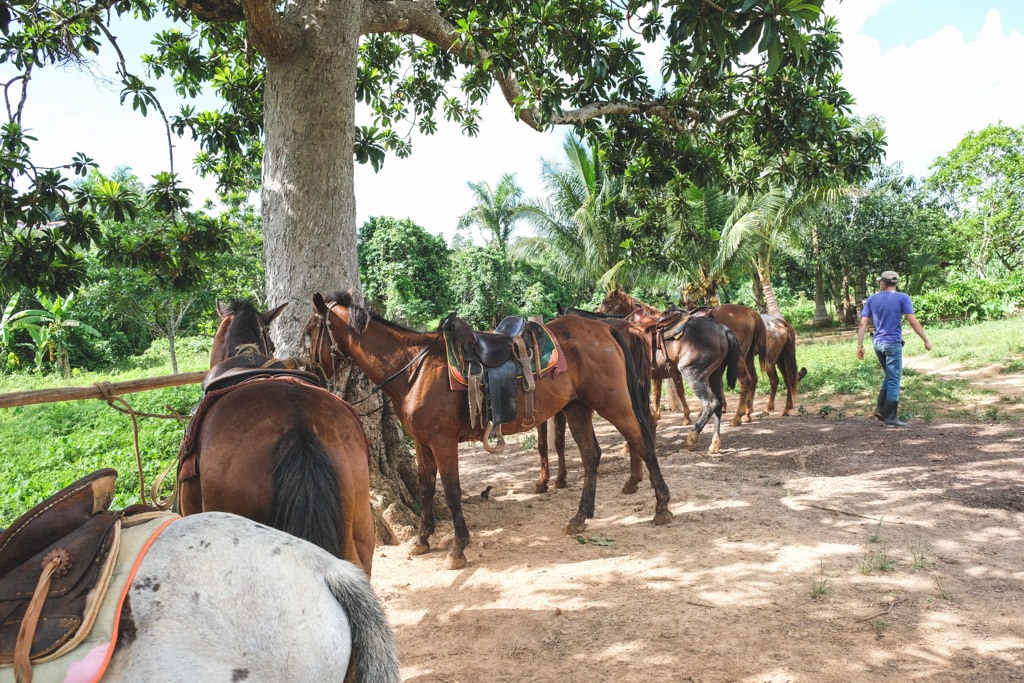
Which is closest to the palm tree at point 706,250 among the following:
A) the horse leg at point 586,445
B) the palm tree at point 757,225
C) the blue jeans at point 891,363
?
the palm tree at point 757,225

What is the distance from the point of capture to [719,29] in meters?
3.40

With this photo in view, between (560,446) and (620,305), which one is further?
(620,305)

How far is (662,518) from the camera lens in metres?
5.14

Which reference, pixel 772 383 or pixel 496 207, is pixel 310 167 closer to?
pixel 772 383

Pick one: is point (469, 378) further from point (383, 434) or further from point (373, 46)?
point (373, 46)

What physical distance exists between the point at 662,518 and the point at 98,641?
448 cm

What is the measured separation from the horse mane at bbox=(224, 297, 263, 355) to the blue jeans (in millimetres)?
7573

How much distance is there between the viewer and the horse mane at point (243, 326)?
364 centimetres

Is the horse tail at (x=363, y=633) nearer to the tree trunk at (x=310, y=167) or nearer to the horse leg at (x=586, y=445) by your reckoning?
the tree trunk at (x=310, y=167)

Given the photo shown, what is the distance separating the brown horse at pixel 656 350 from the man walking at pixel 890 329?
2.57 m

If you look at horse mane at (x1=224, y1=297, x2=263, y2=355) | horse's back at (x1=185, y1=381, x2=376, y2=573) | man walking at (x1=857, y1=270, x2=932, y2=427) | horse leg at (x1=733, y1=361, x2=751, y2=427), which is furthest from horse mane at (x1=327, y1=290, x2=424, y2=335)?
horse leg at (x1=733, y1=361, x2=751, y2=427)

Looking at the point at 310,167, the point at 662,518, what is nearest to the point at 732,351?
the point at 662,518

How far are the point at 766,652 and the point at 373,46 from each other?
28.6 ft

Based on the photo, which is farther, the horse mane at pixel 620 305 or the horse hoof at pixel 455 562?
the horse mane at pixel 620 305
